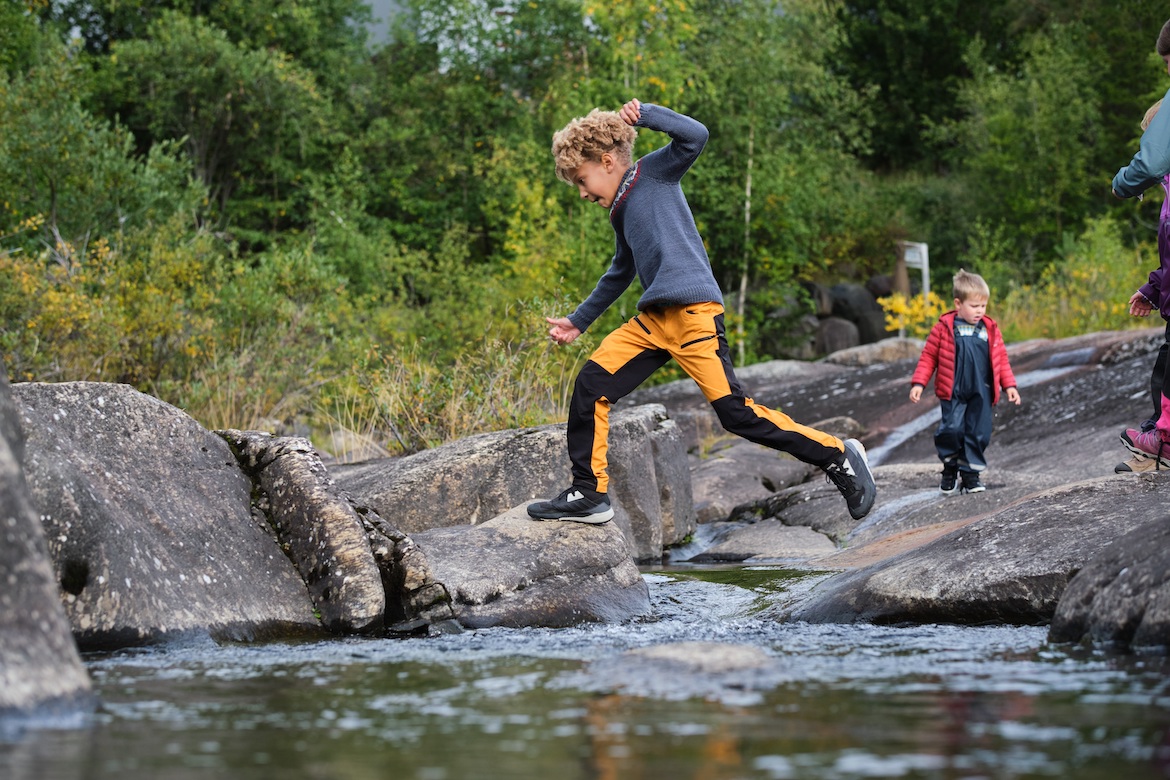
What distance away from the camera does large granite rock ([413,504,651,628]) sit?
18.6 ft

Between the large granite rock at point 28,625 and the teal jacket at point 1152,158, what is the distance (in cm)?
439

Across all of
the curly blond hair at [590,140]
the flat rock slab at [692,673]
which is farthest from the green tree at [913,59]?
the flat rock slab at [692,673]

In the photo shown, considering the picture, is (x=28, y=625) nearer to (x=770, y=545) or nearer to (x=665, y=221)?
(x=665, y=221)

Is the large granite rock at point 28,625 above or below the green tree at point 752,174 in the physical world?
below

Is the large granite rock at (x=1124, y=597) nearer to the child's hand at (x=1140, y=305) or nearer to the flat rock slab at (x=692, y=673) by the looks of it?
the flat rock slab at (x=692, y=673)

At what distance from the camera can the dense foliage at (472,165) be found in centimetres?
1653

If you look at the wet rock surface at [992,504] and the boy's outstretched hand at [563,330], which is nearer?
the wet rock surface at [992,504]

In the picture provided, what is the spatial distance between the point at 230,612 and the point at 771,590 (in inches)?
109

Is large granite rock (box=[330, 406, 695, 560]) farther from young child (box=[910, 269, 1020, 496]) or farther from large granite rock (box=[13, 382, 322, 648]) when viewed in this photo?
→ young child (box=[910, 269, 1020, 496])

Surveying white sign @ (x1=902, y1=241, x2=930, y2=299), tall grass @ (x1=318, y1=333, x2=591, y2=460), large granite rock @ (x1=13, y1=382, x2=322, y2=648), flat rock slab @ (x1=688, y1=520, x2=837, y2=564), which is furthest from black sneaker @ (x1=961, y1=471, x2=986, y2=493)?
white sign @ (x1=902, y1=241, x2=930, y2=299)

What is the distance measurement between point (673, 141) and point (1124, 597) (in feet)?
9.36

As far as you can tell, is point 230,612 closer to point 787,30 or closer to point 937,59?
point 787,30

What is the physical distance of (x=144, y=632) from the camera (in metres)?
4.80

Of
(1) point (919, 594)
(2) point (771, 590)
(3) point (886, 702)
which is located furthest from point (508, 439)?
(3) point (886, 702)
